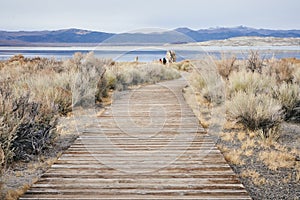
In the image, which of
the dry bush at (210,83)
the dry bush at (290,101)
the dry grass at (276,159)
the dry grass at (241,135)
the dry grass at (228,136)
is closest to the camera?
the dry grass at (276,159)

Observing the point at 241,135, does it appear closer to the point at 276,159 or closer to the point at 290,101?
the point at 276,159

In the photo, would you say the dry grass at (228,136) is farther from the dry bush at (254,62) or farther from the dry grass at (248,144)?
the dry bush at (254,62)

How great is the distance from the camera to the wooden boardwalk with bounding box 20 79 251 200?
337 centimetres

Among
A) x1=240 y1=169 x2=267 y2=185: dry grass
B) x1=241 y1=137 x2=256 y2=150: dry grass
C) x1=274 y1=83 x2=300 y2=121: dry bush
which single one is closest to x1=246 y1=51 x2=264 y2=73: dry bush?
x1=274 y1=83 x2=300 y2=121: dry bush

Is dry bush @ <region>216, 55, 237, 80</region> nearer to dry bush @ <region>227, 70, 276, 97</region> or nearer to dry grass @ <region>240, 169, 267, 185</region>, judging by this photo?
dry bush @ <region>227, 70, 276, 97</region>

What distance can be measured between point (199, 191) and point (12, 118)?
2.92 metres

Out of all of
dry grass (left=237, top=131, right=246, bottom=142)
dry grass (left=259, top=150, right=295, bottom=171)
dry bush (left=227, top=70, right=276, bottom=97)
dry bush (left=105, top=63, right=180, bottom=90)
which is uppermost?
dry bush (left=227, top=70, right=276, bottom=97)

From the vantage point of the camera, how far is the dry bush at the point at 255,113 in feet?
21.4

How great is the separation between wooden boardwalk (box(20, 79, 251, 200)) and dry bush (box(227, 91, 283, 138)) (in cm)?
87

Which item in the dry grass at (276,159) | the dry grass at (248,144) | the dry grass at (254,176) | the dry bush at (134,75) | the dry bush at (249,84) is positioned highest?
the dry bush at (249,84)

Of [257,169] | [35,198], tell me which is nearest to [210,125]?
[257,169]

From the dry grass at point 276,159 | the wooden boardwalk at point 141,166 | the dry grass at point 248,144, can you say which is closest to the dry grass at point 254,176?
the wooden boardwalk at point 141,166

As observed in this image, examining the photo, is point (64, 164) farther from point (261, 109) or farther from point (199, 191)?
point (261, 109)

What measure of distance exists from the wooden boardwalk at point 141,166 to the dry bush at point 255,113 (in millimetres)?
873
